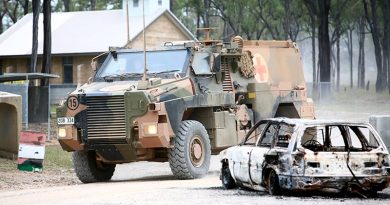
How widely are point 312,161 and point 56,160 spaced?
463 inches

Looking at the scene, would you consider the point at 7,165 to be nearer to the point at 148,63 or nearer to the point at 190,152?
the point at 148,63

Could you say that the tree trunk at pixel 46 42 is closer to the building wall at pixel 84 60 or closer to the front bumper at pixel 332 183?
the building wall at pixel 84 60

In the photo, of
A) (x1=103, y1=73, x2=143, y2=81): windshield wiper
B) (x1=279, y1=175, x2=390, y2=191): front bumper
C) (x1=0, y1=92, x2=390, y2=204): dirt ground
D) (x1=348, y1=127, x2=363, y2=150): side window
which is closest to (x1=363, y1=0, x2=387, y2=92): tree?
(x1=0, y1=92, x2=390, y2=204): dirt ground

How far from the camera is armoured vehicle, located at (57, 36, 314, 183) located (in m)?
19.7

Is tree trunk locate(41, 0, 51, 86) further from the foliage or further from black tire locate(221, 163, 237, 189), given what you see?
the foliage

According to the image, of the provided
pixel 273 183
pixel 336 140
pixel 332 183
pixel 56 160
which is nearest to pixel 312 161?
pixel 332 183

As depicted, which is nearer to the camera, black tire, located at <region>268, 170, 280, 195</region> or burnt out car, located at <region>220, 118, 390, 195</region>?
burnt out car, located at <region>220, 118, 390, 195</region>

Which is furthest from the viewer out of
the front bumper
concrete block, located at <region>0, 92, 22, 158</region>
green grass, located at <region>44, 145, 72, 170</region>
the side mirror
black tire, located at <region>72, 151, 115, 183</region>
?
concrete block, located at <region>0, 92, 22, 158</region>

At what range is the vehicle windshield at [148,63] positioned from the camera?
69.7 ft

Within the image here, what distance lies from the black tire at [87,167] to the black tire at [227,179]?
4.06m

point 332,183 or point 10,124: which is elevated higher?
point 10,124

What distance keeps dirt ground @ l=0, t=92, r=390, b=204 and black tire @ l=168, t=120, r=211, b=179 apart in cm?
28

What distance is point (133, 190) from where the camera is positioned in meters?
17.6

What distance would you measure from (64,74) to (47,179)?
45348mm
